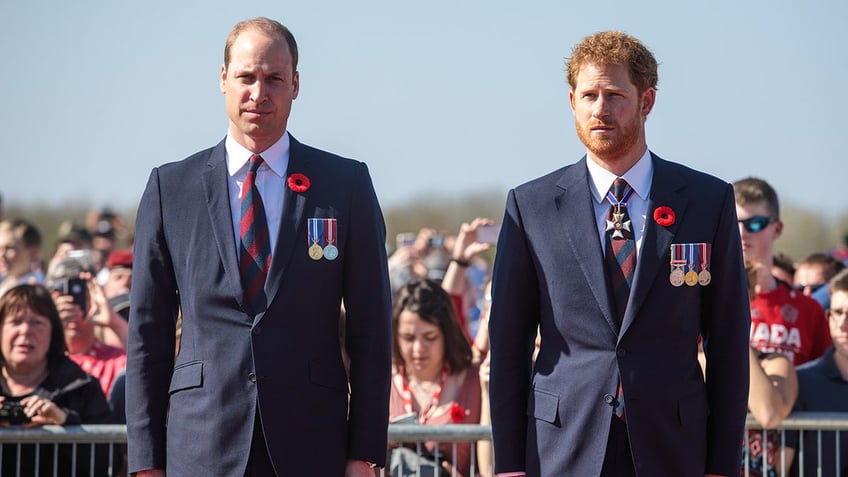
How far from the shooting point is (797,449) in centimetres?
625

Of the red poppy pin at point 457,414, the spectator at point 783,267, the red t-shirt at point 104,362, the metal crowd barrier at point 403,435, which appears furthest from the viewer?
the spectator at point 783,267

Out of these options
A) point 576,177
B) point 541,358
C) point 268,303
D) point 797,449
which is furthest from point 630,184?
point 797,449

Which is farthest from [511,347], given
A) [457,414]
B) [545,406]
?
[457,414]

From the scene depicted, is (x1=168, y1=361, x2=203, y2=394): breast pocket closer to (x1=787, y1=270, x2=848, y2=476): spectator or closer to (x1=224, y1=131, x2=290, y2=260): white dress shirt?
(x1=224, y1=131, x2=290, y2=260): white dress shirt

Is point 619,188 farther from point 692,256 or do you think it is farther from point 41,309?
point 41,309

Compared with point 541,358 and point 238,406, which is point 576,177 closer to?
point 541,358

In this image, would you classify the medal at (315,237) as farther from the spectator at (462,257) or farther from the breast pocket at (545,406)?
the spectator at (462,257)

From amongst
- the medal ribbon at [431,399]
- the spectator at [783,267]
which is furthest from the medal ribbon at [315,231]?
the spectator at [783,267]

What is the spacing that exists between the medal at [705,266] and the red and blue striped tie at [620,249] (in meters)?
0.22

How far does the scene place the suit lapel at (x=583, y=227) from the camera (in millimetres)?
4270

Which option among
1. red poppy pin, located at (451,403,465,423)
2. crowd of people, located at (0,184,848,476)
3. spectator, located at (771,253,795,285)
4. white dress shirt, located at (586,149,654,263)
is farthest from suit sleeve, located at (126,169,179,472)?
spectator, located at (771,253,795,285)

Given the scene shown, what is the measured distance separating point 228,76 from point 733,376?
191 cm

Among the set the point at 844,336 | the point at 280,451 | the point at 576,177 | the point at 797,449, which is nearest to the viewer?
the point at 280,451

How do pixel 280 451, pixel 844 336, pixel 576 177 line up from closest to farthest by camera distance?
pixel 280 451, pixel 576 177, pixel 844 336
